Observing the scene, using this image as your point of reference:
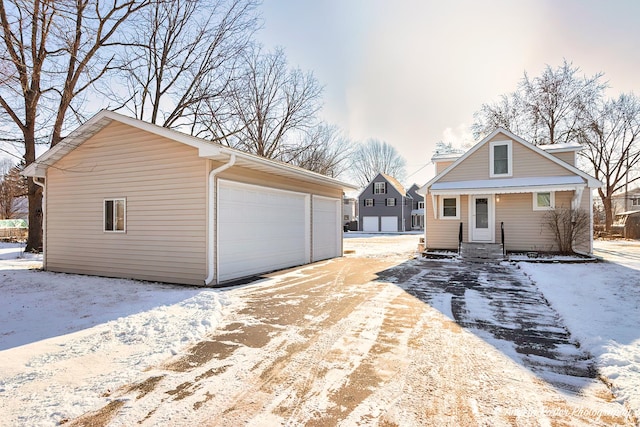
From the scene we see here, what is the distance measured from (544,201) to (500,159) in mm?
2176

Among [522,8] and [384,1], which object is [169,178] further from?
[522,8]

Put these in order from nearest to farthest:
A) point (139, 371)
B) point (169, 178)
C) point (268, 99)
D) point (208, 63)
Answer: point (139, 371) → point (169, 178) → point (208, 63) → point (268, 99)

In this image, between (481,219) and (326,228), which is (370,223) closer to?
(481,219)

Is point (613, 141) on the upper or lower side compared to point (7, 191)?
upper

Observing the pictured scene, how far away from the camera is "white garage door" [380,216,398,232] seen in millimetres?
36125

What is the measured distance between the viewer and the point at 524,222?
12453 mm

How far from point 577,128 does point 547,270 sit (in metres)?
19.2

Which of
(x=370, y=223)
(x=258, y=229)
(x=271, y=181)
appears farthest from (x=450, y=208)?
(x=370, y=223)

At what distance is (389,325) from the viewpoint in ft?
15.1

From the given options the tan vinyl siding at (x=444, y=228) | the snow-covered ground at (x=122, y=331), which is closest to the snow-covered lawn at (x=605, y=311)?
the snow-covered ground at (x=122, y=331)

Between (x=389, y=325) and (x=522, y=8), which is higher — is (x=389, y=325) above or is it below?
below

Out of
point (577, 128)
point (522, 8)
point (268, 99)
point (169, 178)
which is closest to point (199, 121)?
point (268, 99)

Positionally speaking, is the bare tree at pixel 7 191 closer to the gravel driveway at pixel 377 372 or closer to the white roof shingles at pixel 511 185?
the white roof shingles at pixel 511 185

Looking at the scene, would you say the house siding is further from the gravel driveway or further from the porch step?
the gravel driveway
